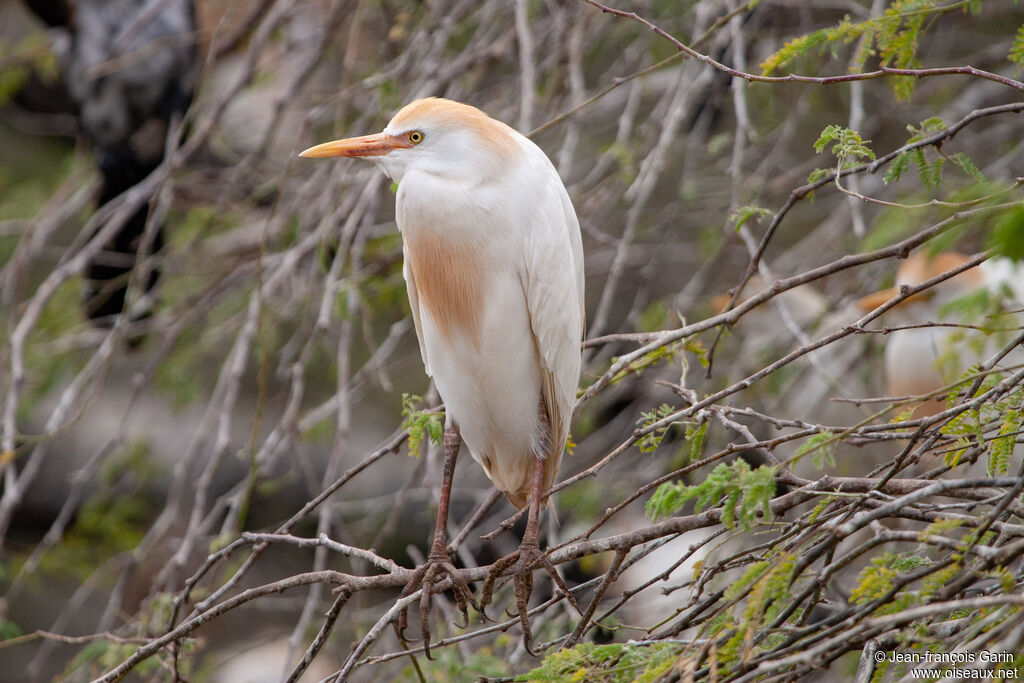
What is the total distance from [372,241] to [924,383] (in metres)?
1.45

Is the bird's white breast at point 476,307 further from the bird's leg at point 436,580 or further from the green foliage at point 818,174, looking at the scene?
the green foliage at point 818,174

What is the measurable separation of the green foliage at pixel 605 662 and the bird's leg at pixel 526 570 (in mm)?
160

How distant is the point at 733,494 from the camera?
0.87 metres

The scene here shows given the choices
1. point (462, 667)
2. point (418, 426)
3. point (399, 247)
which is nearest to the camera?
point (418, 426)

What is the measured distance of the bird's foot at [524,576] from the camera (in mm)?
1181

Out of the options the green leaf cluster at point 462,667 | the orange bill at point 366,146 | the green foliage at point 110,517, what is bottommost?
the green foliage at point 110,517

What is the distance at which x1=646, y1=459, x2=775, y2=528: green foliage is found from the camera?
0.85 metres

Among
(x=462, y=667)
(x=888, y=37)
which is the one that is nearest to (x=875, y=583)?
(x=888, y=37)

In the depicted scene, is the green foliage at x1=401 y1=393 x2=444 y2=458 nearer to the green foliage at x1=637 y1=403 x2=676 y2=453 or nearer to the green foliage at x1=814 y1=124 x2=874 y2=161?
the green foliage at x1=637 y1=403 x2=676 y2=453

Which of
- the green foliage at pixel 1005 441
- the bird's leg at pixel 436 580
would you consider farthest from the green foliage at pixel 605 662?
the green foliage at pixel 1005 441

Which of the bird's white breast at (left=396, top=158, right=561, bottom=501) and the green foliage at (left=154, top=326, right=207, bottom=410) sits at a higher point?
the bird's white breast at (left=396, top=158, right=561, bottom=501)

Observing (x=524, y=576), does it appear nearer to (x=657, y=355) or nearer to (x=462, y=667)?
(x=462, y=667)

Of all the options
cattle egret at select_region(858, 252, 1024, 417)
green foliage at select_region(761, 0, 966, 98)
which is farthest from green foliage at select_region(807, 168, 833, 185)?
cattle egret at select_region(858, 252, 1024, 417)

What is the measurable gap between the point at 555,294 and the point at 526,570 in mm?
395
